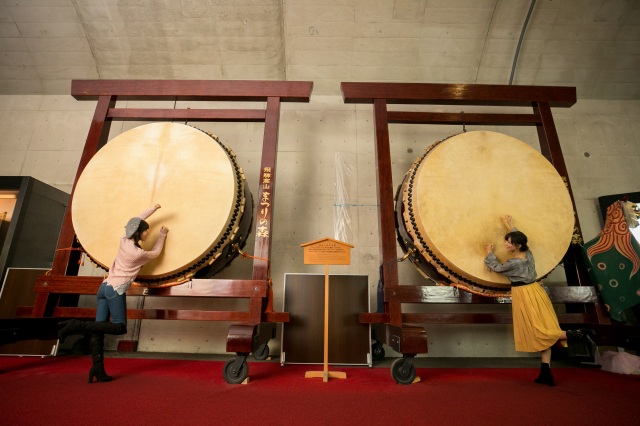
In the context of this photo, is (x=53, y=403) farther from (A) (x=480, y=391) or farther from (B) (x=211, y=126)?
(B) (x=211, y=126)

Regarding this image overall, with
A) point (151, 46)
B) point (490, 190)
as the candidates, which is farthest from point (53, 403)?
point (151, 46)

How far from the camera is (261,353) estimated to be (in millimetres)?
2256

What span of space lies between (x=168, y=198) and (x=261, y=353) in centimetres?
131

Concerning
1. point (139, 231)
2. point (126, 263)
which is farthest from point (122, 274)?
point (139, 231)

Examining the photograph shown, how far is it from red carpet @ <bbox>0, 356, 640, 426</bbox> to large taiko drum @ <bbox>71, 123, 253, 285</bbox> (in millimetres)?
592

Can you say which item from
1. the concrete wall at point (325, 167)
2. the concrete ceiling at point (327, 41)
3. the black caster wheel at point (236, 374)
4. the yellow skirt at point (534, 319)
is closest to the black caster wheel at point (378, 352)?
the concrete wall at point (325, 167)

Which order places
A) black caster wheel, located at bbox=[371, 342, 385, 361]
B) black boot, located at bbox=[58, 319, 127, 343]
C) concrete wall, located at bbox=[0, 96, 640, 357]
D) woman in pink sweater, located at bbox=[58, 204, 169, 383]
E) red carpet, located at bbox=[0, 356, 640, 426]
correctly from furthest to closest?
concrete wall, located at bbox=[0, 96, 640, 357]
black caster wheel, located at bbox=[371, 342, 385, 361]
woman in pink sweater, located at bbox=[58, 204, 169, 383]
black boot, located at bbox=[58, 319, 127, 343]
red carpet, located at bbox=[0, 356, 640, 426]

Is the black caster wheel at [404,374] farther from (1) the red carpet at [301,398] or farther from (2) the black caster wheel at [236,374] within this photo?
(2) the black caster wheel at [236,374]

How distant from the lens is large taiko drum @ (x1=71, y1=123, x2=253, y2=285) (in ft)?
5.67

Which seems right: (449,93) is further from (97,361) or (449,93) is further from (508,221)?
(97,361)

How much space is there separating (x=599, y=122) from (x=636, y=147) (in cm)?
43

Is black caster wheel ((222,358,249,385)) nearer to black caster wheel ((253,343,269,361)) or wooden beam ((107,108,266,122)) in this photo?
black caster wheel ((253,343,269,361))

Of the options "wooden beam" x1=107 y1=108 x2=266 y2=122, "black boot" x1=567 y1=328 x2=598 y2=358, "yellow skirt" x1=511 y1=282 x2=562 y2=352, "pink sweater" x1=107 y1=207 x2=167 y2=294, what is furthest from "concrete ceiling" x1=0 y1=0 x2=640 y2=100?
"black boot" x1=567 y1=328 x2=598 y2=358

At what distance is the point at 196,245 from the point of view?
1.71m
